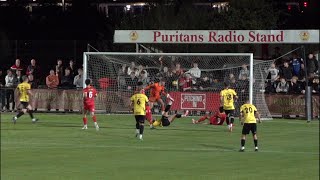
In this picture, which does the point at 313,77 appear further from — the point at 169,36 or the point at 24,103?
the point at 24,103

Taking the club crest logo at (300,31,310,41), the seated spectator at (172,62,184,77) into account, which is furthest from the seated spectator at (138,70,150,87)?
the club crest logo at (300,31,310,41)

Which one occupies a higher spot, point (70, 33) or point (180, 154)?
point (70, 33)

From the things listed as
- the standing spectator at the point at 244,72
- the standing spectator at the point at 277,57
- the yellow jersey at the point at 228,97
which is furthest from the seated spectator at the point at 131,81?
the yellow jersey at the point at 228,97

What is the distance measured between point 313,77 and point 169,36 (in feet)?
24.6

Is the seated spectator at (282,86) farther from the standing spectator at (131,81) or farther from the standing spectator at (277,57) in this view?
the standing spectator at (131,81)

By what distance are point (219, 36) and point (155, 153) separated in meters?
18.3

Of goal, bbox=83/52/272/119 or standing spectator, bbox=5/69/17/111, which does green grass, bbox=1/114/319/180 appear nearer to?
goal, bbox=83/52/272/119

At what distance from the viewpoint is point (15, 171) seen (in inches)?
915

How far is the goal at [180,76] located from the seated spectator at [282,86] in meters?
0.80

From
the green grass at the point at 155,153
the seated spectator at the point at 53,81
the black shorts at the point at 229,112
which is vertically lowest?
the green grass at the point at 155,153

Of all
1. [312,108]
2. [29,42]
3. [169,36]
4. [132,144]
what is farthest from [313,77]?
[29,42]

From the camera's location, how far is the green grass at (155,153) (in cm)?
2306

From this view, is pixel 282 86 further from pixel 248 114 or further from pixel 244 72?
pixel 248 114

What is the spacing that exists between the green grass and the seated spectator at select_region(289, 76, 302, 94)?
3.97m
